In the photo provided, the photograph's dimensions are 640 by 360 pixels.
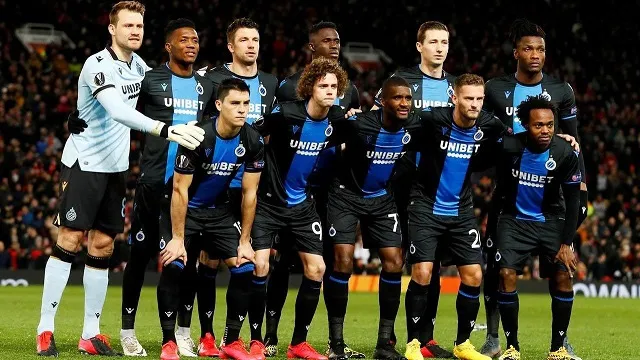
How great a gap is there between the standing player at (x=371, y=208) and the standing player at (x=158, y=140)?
1.46 m

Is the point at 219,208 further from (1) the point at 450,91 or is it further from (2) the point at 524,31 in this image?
(2) the point at 524,31

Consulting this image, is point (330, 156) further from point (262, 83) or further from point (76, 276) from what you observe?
point (76, 276)

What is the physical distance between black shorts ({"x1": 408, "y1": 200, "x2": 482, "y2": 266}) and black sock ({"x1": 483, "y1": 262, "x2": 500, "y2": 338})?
60 centimetres

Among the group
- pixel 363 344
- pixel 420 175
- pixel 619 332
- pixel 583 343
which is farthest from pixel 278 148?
pixel 619 332

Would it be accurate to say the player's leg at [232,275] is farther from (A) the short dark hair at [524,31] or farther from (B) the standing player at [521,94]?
(A) the short dark hair at [524,31]

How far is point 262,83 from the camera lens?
443 inches

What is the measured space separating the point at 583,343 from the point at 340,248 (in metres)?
4.15

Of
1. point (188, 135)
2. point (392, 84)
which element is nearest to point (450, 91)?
point (392, 84)

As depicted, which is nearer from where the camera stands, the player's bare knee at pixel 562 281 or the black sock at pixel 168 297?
the black sock at pixel 168 297

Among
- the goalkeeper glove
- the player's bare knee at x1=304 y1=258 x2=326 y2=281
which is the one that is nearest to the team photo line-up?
the player's bare knee at x1=304 y1=258 x2=326 y2=281

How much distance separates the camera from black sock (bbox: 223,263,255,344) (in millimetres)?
9891

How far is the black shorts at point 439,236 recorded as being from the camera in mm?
10414

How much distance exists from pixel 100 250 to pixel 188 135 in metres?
1.82

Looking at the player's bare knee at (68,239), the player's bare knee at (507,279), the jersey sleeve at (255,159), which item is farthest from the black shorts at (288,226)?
the player's bare knee at (507,279)
